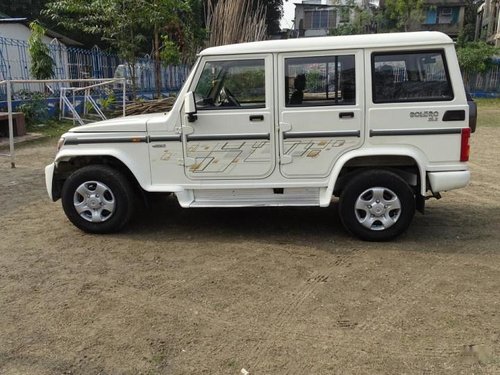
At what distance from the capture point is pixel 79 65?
66.0 feet

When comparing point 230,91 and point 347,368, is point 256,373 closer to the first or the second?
point 347,368

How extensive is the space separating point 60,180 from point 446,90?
167 inches

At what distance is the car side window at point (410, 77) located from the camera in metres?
4.98

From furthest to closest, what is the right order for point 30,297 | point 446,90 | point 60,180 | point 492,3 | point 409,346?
1. point 492,3
2. point 60,180
3. point 446,90
4. point 30,297
5. point 409,346

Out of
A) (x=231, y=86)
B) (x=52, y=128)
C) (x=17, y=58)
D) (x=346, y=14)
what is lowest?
(x=52, y=128)

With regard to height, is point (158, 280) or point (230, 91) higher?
point (230, 91)

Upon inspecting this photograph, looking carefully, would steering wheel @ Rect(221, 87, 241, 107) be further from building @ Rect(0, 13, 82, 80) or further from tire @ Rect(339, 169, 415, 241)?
building @ Rect(0, 13, 82, 80)

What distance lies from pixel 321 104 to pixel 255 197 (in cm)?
118

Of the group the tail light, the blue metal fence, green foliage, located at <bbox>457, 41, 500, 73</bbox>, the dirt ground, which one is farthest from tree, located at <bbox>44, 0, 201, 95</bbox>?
green foliage, located at <bbox>457, 41, 500, 73</bbox>

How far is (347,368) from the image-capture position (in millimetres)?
3135

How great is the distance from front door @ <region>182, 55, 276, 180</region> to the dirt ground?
2.86 ft

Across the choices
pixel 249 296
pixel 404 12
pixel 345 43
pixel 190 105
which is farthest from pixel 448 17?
pixel 249 296

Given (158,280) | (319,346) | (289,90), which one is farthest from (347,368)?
(289,90)

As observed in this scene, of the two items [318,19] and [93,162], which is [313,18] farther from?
[93,162]
